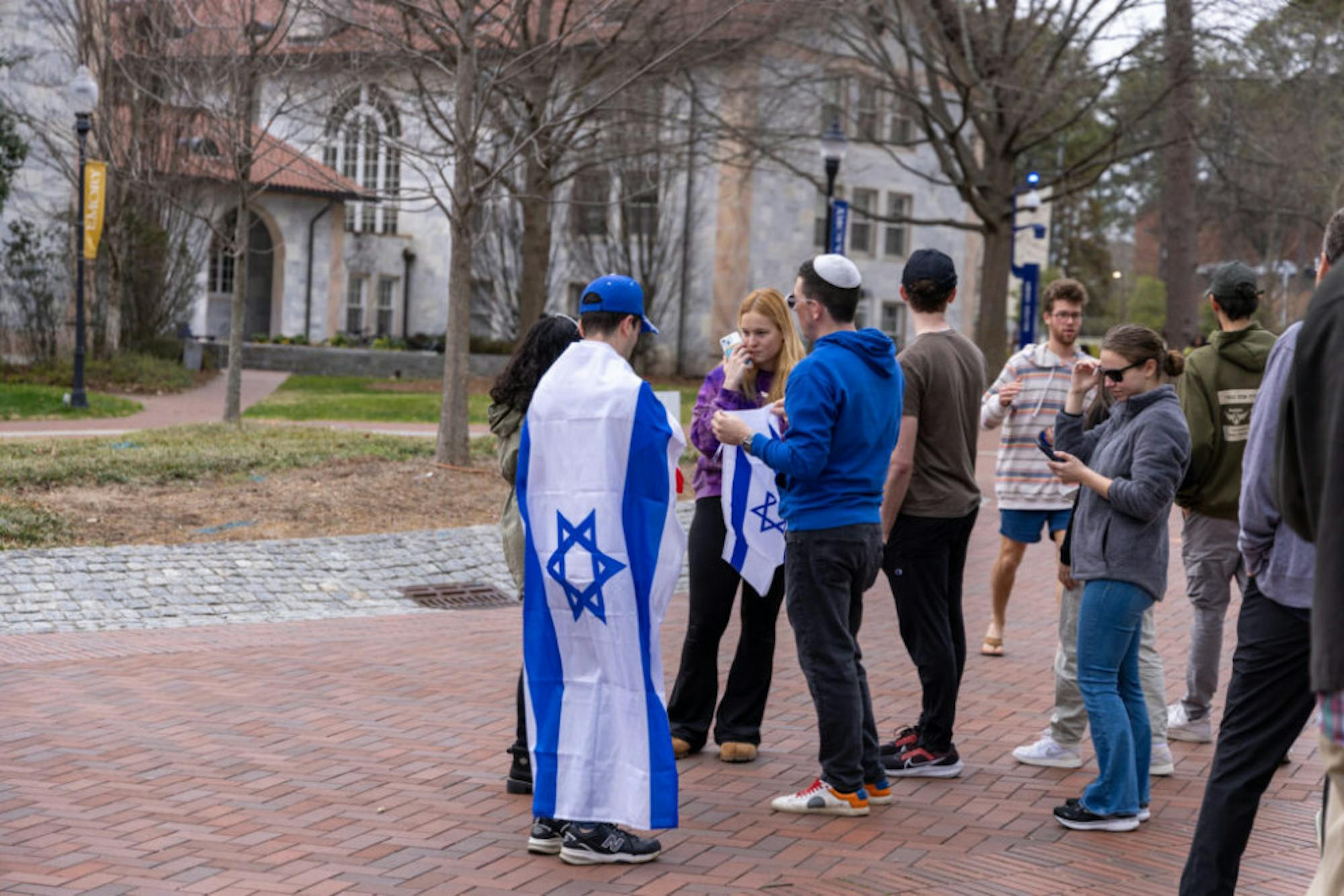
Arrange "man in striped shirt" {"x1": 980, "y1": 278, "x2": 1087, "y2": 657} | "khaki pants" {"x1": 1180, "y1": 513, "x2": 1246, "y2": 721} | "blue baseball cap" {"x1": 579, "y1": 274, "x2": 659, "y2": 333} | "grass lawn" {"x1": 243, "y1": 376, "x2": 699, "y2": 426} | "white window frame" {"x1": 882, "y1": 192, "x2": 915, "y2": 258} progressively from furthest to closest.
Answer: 1. "white window frame" {"x1": 882, "y1": 192, "x2": 915, "y2": 258}
2. "grass lawn" {"x1": 243, "y1": 376, "x2": 699, "y2": 426}
3. "man in striped shirt" {"x1": 980, "y1": 278, "x2": 1087, "y2": 657}
4. "khaki pants" {"x1": 1180, "y1": 513, "x2": 1246, "y2": 721}
5. "blue baseball cap" {"x1": 579, "y1": 274, "x2": 659, "y2": 333}

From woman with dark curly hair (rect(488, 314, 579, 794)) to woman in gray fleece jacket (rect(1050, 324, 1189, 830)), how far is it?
1883 mm

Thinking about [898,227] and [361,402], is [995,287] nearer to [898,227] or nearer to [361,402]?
[361,402]

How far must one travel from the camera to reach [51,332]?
93.2 feet

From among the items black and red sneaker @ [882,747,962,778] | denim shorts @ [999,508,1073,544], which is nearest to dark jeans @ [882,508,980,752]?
black and red sneaker @ [882,747,962,778]

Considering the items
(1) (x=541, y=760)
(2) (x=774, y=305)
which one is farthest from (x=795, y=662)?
(1) (x=541, y=760)

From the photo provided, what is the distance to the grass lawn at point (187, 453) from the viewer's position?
511 inches

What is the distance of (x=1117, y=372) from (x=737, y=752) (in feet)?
7.27

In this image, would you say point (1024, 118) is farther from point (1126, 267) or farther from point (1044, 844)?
point (1126, 267)

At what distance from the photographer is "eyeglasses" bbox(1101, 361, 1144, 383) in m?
5.49

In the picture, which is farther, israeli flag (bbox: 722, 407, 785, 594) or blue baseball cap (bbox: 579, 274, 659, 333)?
israeli flag (bbox: 722, 407, 785, 594)

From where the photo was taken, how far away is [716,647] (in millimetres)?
6543

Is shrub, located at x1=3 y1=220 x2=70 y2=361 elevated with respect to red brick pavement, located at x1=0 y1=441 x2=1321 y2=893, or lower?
elevated

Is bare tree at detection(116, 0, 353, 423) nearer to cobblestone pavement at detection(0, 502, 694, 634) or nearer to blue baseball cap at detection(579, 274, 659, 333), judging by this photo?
cobblestone pavement at detection(0, 502, 694, 634)

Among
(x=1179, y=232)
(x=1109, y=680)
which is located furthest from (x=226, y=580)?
(x=1179, y=232)
